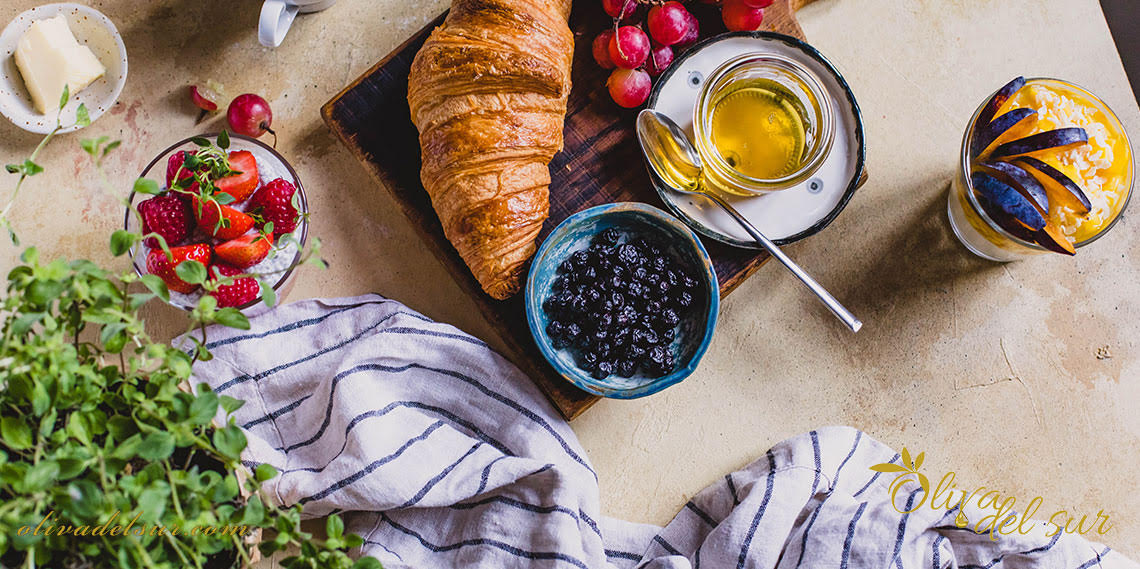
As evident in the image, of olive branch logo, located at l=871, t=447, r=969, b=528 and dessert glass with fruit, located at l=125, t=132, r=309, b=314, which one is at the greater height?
dessert glass with fruit, located at l=125, t=132, r=309, b=314

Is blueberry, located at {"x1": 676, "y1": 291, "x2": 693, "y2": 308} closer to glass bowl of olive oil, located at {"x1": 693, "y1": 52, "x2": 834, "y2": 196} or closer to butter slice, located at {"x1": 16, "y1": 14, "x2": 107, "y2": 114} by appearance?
glass bowl of olive oil, located at {"x1": 693, "y1": 52, "x2": 834, "y2": 196}

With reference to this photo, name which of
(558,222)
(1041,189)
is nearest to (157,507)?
(558,222)

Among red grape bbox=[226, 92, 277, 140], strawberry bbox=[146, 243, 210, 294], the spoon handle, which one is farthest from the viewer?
red grape bbox=[226, 92, 277, 140]

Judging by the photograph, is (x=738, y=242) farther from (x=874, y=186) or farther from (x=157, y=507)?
(x=157, y=507)

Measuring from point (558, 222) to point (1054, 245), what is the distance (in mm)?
961

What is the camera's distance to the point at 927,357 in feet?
5.92

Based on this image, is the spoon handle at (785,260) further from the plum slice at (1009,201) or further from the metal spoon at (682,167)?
the plum slice at (1009,201)

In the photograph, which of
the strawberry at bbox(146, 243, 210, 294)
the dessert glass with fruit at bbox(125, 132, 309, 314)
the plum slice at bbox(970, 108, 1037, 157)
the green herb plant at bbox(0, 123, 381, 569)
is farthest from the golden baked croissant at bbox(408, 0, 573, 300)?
the plum slice at bbox(970, 108, 1037, 157)

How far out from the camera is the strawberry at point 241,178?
1.54m

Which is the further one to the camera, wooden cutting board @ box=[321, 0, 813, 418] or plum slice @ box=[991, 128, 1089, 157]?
wooden cutting board @ box=[321, 0, 813, 418]

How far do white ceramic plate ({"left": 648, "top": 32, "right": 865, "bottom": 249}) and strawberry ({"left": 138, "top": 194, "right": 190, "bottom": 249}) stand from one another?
93 centimetres

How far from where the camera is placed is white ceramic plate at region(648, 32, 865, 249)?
5.45 ft

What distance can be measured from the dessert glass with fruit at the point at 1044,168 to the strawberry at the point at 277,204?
134 cm

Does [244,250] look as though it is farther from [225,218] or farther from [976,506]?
[976,506]
